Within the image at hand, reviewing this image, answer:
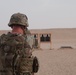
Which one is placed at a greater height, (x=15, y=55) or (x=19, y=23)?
(x=19, y=23)

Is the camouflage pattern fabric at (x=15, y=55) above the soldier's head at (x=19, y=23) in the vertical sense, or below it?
below

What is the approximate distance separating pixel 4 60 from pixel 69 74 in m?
6.47

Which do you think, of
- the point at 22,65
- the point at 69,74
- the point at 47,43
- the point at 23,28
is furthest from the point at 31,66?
the point at 47,43

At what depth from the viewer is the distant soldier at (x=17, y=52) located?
11.8 ft

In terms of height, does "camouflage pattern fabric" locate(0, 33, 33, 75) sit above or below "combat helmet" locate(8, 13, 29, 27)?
below

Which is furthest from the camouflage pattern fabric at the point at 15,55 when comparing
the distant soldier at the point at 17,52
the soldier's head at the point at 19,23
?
the soldier's head at the point at 19,23

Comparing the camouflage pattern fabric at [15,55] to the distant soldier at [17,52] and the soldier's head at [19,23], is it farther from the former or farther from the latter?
the soldier's head at [19,23]

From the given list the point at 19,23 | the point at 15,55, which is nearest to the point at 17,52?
the point at 15,55

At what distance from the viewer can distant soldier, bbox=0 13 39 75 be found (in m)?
3.60

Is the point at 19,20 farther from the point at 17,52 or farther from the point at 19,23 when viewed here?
the point at 17,52

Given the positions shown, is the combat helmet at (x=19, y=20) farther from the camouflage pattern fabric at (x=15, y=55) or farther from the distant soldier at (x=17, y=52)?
the camouflage pattern fabric at (x=15, y=55)

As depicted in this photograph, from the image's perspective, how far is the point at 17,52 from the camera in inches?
142

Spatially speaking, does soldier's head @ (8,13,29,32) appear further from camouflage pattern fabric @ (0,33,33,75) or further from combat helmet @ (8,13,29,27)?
camouflage pattern fabric @ (0,33,33,75)

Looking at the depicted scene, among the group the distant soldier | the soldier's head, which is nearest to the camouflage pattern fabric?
the distant soldier
